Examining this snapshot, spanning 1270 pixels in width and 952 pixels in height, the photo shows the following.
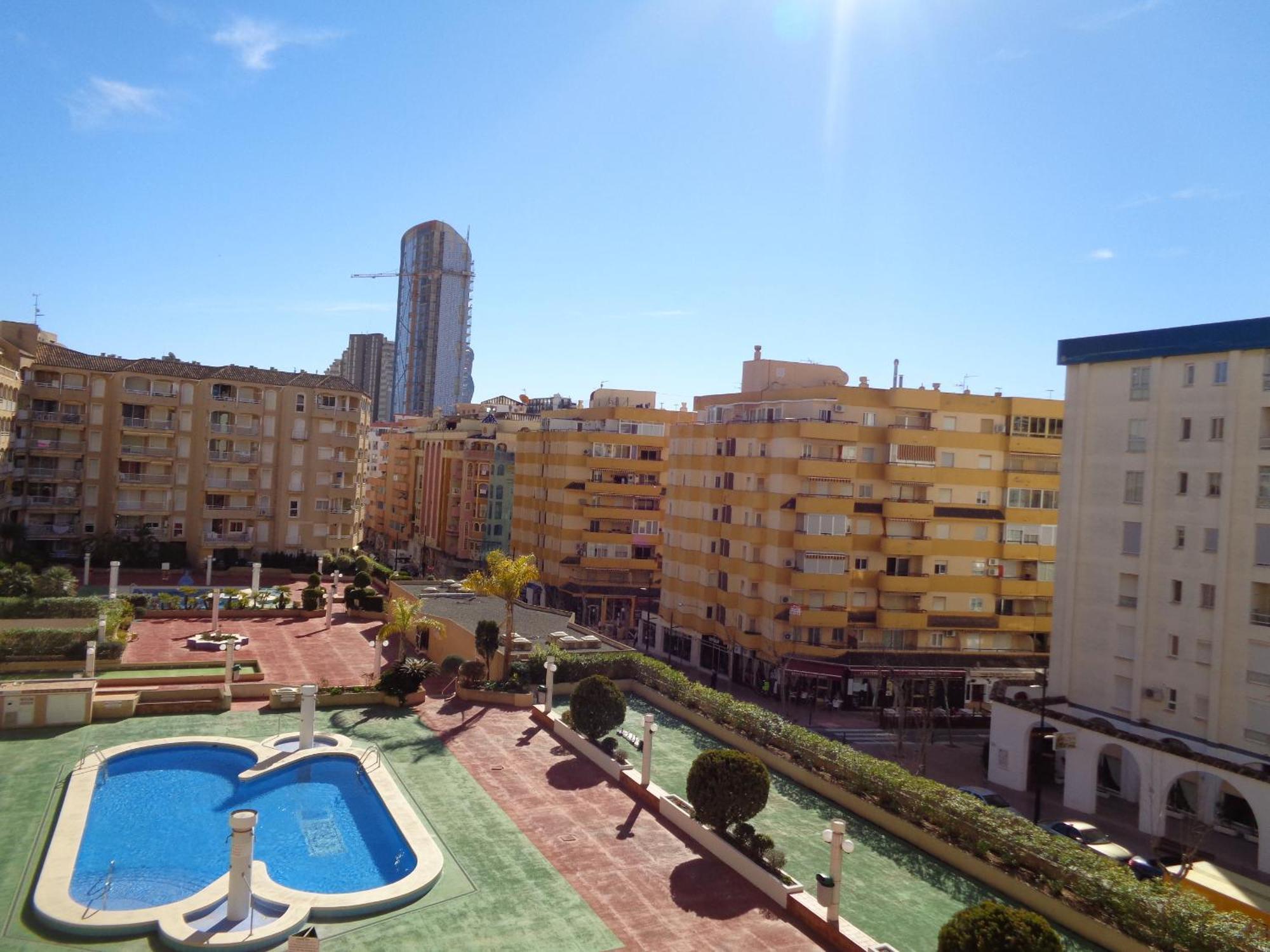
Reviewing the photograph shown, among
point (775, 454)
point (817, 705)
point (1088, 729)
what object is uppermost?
point (775, 454)

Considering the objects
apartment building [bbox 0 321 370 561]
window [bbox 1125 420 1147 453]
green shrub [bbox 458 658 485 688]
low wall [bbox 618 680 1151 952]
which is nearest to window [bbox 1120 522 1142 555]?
window [bbox 1125 420 1147 453]

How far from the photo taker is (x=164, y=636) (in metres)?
46.3

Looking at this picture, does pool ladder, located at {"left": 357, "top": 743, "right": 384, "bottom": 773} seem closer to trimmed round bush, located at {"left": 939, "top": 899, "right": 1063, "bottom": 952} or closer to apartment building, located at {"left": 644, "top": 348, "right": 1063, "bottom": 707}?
trimmed round bush, located at {"left": 939, "top": 899, "right": 1063, "bottom": 952}

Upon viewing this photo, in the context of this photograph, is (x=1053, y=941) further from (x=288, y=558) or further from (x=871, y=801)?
(x=288, y=558)

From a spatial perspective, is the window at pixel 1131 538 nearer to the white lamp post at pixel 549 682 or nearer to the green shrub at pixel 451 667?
the white lamp post at pixel 549 682

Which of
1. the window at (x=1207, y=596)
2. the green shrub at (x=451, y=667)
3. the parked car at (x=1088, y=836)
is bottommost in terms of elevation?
the parked car at (x=1088, y=836)

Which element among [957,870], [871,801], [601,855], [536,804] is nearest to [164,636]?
[536,804]

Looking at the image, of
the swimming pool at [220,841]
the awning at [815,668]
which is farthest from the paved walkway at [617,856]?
the awning at [815,668]

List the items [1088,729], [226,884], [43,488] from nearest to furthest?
[226,884], [1088,729], [43,488]

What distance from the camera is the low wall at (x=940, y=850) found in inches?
801

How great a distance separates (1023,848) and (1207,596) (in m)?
18.0

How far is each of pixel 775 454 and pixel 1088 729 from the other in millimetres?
23779

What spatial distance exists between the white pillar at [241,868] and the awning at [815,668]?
119 feet

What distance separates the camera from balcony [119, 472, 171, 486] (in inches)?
2699
